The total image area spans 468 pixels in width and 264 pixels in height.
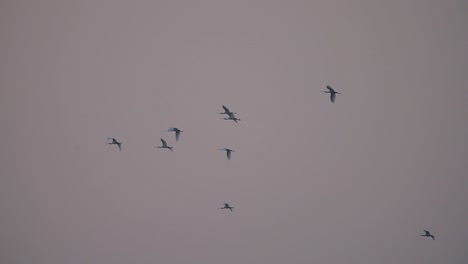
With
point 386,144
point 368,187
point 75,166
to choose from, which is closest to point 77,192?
point 75,166

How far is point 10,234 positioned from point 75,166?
29.6m

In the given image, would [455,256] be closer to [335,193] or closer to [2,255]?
[335,193]

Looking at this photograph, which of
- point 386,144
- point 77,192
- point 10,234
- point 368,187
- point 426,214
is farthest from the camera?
point 386,144

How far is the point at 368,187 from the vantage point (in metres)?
122

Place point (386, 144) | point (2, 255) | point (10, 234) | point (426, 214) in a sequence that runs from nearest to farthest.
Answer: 1. point (2, 255)
2. point (10, 234)
3. point (426, 214)
4. point (386, 144)

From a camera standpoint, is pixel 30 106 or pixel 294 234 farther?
pixel 30 106

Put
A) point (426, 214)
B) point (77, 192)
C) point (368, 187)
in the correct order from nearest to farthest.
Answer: point (426, 214) < point (77, 192) < point (368, 187)

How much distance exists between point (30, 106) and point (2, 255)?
85.0 meters

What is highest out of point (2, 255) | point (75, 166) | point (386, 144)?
point (386, 144)

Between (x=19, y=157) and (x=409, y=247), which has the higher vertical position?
(x=19, y=157)

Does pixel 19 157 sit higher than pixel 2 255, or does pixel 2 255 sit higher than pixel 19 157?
pixel 19 157

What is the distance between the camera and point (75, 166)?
126500 mm

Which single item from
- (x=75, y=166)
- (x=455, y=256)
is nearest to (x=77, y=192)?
(x=75, y=166)

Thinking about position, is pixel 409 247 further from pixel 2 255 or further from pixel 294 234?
pixel 2 255
